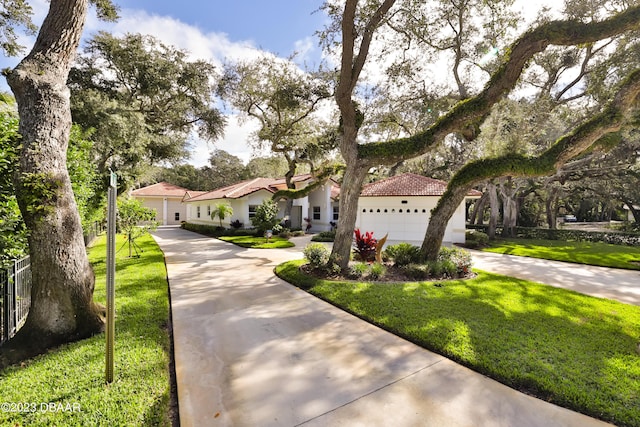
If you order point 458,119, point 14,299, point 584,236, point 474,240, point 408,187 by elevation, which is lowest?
point 584,236

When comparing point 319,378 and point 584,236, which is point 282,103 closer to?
point 319,378

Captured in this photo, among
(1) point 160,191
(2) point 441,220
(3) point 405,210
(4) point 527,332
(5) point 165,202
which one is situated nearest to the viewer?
(4) point 527,332

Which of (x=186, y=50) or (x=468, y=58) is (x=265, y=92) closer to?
(x=186, y=50)

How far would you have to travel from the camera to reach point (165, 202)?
32.4 meters

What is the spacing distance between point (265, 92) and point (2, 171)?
1296cm

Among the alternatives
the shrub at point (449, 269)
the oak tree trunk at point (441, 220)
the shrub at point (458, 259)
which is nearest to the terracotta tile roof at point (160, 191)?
the oak tree trunk at point (441, 220)

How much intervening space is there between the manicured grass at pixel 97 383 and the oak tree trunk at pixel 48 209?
0.39 m

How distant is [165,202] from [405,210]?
88.6 feet

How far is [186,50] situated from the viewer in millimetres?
14555

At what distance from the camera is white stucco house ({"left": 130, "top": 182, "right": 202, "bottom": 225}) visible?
31766 millimetres

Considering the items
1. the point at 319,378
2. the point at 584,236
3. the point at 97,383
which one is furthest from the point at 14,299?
the point at 584,236

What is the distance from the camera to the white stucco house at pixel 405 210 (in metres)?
A: 16.3

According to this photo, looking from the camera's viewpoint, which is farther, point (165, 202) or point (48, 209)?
point (165, 202)

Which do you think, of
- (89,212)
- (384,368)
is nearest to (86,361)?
(384,368)
